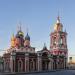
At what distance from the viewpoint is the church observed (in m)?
84.7

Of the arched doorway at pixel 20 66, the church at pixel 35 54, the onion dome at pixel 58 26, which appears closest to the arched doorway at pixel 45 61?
the church at pixel 35 54

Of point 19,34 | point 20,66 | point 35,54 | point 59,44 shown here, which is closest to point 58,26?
point 59,44

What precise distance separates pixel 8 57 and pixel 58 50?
21376 mm

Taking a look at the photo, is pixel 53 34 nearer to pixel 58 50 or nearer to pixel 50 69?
pixel 58 50

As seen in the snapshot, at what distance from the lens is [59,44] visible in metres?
96.9

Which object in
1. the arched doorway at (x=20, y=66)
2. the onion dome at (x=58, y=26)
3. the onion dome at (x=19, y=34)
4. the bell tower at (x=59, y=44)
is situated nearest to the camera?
the arched doorway at (x=20, y=66)

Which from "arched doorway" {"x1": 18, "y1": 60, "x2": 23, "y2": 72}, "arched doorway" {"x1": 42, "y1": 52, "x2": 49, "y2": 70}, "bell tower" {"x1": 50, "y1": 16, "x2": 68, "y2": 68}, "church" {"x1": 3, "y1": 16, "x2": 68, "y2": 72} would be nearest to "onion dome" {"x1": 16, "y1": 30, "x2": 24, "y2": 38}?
"church" {"x1": 3, "y1": 16, "x2": 68, "y2": 72}

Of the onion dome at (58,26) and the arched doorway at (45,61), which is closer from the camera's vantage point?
the arched doorway at (45,61)

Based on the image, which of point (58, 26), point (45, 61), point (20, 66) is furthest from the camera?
point (58, 26)

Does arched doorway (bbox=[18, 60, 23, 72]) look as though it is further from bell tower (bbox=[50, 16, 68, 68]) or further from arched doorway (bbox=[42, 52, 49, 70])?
bell tower (bbox=[50, 16, 68, 68])

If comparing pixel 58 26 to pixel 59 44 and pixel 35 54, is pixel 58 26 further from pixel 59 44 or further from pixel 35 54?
pixel 35 54

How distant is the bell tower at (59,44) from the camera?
316 ft

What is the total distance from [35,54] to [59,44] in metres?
13.0

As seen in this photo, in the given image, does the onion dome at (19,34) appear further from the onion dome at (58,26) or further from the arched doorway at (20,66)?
the arched doorway at (20,66)
